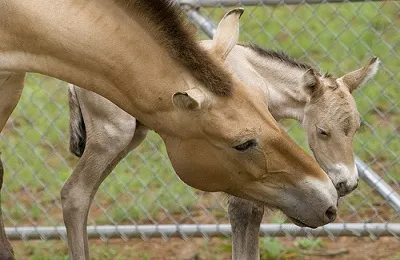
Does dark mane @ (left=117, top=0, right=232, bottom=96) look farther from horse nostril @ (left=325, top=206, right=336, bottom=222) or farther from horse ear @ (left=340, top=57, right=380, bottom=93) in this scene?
horse ear @ (left=340, top=57, right=380, bottom=93)

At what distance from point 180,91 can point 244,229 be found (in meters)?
1.84

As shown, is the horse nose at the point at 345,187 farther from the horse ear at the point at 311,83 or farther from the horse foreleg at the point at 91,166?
the horse foreleg at the point at 91,166

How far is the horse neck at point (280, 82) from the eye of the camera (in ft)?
19.5

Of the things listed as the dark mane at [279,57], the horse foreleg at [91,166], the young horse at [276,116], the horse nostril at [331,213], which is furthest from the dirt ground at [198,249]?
the horse nostril at [331,213]

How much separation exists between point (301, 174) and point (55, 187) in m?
3.35

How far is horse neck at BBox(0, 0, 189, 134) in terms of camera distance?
13.7ft

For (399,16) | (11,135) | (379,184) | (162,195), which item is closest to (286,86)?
(379,184)

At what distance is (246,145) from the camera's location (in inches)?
164

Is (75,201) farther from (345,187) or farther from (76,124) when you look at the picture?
(345,187)

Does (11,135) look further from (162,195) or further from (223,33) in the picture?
(223,33)

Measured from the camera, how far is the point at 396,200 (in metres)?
6.25

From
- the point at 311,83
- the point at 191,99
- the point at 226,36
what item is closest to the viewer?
the point at 191,99

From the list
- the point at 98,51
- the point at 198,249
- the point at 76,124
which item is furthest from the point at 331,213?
the point at 198,249

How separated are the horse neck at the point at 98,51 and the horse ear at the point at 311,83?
5.57 ft
